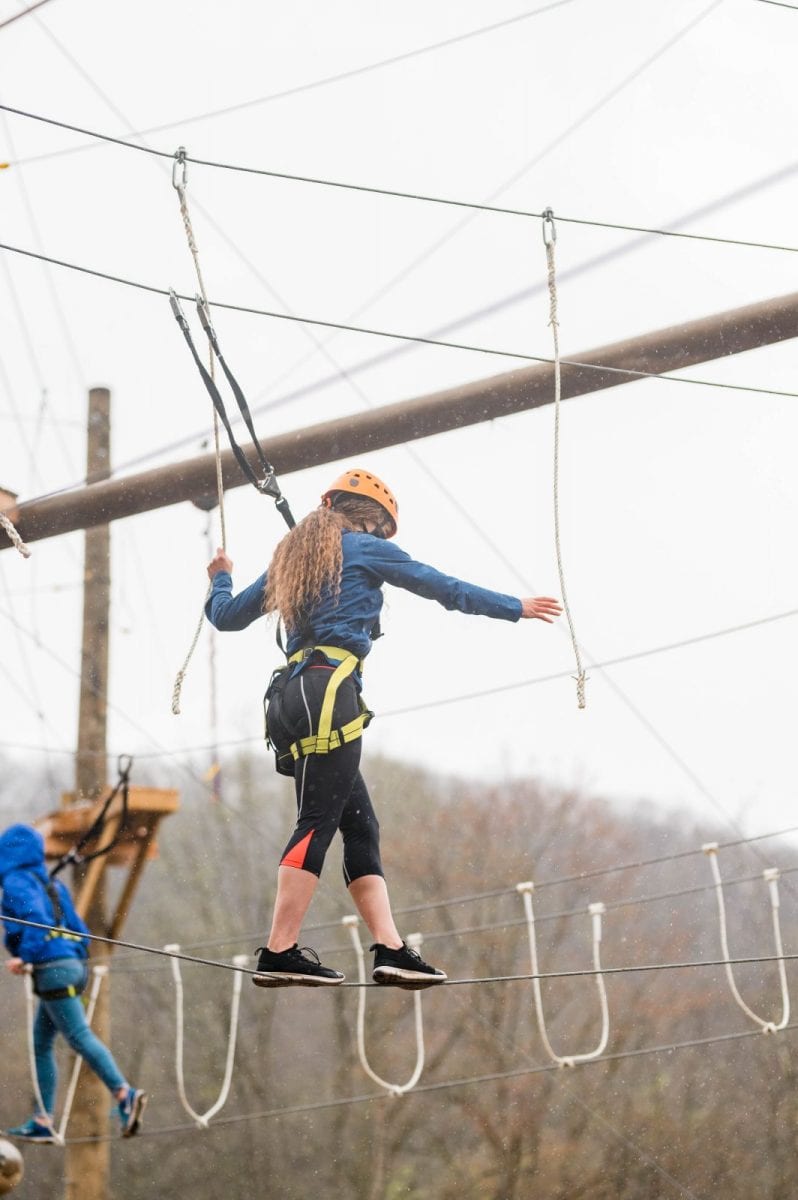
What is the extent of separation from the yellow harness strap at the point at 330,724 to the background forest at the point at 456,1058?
33.9ft

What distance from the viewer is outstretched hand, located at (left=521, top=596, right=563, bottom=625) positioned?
10.6 feet

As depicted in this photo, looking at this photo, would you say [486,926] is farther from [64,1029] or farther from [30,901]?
[30,901]

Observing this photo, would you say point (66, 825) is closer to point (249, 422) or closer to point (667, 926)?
point (249, 422)

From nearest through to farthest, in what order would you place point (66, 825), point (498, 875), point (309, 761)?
point (309, 761) → point (66, 825) → point (498, 875)

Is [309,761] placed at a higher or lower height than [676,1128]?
higher

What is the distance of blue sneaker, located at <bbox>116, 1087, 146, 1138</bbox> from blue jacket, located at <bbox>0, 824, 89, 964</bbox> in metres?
0.63

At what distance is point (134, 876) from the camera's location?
23.9ft

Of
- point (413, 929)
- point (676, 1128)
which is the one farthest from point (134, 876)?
point (676, 1128)

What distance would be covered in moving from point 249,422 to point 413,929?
1181 centimetres

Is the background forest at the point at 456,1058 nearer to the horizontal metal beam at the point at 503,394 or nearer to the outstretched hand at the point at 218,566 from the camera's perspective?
the horizontal metal beam at the point at 503,394

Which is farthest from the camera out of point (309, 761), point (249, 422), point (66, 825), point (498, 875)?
point (498, 875)

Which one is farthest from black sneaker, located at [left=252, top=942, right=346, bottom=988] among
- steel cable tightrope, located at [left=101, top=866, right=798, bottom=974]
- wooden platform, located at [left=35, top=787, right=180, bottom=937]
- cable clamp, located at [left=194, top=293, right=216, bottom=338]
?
wooden platform, located at [left=35, top=787, right=180, bottom=937]

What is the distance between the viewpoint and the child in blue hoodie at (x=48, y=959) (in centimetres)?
557

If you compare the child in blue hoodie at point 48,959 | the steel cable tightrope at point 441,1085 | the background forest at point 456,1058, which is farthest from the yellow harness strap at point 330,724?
the background forest at point 456,1058
